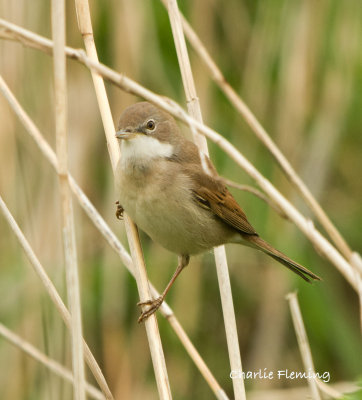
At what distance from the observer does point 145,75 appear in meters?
4.84

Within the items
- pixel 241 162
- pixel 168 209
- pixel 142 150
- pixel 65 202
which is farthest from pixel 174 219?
pixel 241 162

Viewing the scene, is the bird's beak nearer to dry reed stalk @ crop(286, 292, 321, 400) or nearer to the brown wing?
the brown wing

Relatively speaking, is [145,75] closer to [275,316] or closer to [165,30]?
[165,30]

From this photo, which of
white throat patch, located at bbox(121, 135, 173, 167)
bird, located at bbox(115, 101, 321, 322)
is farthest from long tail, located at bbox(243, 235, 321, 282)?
white throat patch, located at bbox(121, 135, 173, 167)

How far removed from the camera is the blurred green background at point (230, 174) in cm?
452

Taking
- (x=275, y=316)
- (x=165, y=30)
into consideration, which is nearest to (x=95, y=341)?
(x=275, y=316)

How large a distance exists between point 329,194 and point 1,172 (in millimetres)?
2702

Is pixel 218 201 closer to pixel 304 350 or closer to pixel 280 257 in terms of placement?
pixel 280 257

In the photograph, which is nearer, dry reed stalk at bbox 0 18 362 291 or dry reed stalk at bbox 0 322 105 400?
dry reed stalk at bbox 0 18 362 291

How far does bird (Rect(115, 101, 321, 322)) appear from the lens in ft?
10.9

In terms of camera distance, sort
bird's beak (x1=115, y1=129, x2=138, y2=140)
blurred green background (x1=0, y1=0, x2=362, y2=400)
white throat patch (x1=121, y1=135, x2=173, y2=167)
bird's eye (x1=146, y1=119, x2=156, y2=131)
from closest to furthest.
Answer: bird's beak (x1=115, y1=129, x2=138, y2=140) → white throat patch (x1=121, y1=135, x2=173, y2=167) → bird's eye (x1=146, y1=119, x2=156, y2=131) → blurred green background (x1=0, y1=0, x2=362, y2=400)

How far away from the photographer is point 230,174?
15.3ft

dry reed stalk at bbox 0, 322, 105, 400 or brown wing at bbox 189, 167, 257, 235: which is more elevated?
brown wing at bbox 189, 167, 257, 235

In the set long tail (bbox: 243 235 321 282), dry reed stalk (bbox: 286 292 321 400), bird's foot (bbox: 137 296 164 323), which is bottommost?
dry reed stalk (bbox: 286 292 321 400)
